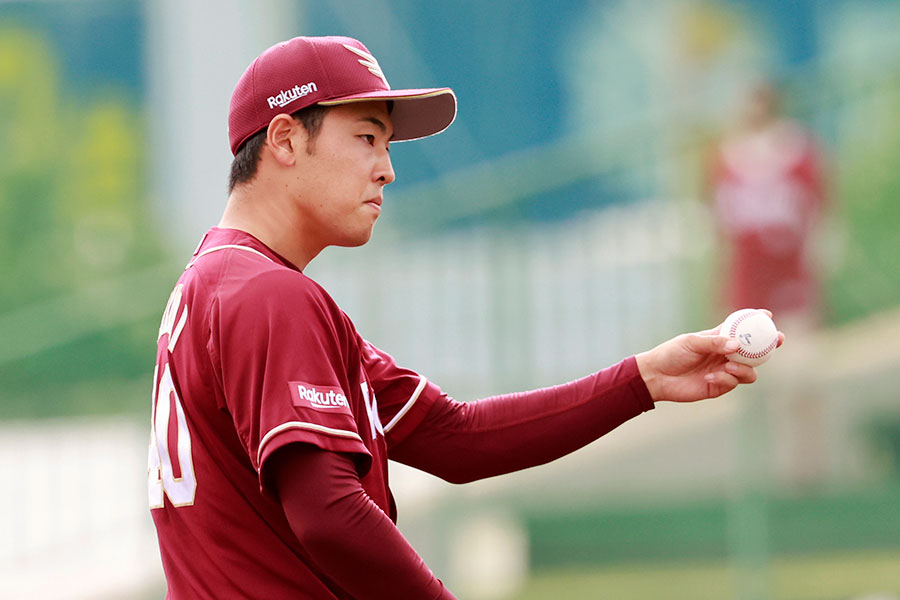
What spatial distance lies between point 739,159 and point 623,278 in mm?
1105

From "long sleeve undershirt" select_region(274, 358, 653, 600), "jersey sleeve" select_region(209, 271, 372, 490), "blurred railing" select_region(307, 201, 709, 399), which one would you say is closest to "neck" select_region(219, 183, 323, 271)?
"jersey sleeve" select_region(209, 271, 372, 490)

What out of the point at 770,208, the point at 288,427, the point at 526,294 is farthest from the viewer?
the point at 770,208

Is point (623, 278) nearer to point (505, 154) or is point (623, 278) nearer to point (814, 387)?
point (814, 387)

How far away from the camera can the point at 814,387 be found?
27.3ft

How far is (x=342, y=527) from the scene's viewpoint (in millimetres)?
2584

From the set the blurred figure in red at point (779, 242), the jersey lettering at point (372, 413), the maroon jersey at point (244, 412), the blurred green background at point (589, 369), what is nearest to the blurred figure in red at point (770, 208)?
the blurred figure in red at point (779, 242)

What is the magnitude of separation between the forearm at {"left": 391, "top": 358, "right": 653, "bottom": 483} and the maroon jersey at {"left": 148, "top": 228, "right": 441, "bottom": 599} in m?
0.42

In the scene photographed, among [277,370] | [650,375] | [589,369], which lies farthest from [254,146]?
[589,369]

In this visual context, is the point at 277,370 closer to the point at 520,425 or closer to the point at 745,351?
the point at 520,425

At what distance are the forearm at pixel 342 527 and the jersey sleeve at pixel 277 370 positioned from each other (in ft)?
0.14

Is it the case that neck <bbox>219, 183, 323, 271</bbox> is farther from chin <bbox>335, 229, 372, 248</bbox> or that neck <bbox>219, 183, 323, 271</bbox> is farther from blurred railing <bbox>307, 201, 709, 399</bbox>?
blurred railing <bbox>307, 201, 709, 399</bbox>

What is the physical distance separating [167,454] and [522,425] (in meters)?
0.94

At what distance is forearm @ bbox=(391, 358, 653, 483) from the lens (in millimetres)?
3391

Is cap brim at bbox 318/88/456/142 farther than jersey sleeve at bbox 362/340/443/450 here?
No
